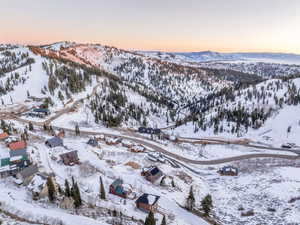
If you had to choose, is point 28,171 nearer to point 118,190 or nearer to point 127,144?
point 118,190

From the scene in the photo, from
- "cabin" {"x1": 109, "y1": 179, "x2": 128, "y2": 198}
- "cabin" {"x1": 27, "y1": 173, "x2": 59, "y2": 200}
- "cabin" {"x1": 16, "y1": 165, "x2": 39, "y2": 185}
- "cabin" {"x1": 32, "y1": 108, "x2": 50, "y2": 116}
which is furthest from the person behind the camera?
"cabin" {"x1": 32, "y1": 108, "x2": 50, "y2": 116}

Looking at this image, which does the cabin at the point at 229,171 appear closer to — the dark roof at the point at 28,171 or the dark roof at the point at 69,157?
the dark roof at the point at 69,157

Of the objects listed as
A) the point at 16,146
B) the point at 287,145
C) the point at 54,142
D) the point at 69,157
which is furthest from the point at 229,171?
the point at 16,146

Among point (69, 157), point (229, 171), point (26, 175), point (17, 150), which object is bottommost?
point (229, 171)

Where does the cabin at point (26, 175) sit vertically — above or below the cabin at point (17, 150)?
below

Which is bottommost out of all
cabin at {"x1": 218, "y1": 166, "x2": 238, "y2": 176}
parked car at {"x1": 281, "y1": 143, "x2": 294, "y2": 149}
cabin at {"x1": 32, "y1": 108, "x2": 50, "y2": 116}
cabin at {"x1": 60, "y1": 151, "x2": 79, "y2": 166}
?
cabin at {"x1": 218, "y1": 166, "x2": 238, "y2": 176}

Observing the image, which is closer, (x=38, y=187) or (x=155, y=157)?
(x=38, y=187)

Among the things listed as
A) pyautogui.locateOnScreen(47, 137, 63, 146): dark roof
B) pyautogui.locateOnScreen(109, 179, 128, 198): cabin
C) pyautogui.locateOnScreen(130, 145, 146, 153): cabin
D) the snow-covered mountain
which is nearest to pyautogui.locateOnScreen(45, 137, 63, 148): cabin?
pyautogui.locateOnScreen(47, 137, 63, 146): dark roof

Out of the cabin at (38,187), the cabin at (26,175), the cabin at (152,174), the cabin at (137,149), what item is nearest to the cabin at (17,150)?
the cabin at (26,175)

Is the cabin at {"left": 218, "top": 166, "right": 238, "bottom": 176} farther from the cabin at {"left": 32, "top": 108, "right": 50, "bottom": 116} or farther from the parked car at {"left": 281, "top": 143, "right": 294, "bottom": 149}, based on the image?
the cabin at {"left": 32, "top": 108, "right": 50, "bottom": 116}
